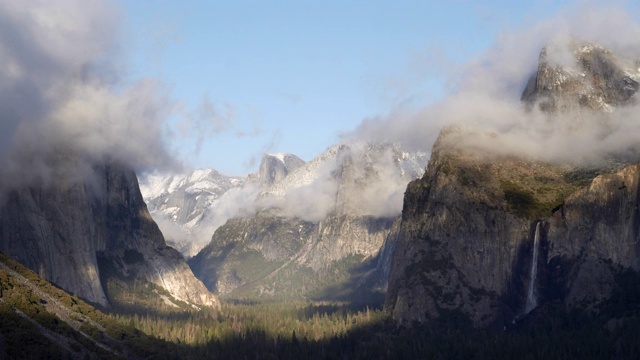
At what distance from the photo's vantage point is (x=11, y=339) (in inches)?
7549

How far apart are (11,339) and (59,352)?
39.5 ft

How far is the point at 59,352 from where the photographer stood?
198250mm
